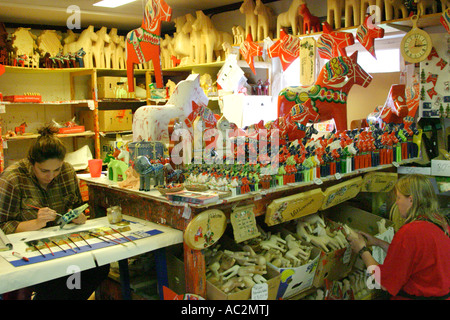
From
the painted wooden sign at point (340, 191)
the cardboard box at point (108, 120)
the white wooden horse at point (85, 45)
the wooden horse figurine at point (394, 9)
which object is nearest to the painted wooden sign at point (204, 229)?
the painted wooden sign at point (340, 191)

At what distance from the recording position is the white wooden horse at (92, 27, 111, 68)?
599 cm

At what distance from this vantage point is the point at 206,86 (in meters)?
5.46

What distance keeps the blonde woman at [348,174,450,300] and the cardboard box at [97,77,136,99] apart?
15.2ft

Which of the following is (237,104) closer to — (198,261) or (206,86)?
(206,86)

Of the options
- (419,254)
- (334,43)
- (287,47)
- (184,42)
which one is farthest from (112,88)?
(419,254)

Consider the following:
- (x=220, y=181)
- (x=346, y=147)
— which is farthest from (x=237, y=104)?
(x=220, y=181)

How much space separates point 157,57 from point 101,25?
328cm

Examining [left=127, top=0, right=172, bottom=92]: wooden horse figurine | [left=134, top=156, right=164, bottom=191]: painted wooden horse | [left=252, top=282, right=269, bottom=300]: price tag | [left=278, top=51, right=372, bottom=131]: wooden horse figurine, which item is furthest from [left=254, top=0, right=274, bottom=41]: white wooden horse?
[left=252, top=282, right=269, bottom=300]: price tag

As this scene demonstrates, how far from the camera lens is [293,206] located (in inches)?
109

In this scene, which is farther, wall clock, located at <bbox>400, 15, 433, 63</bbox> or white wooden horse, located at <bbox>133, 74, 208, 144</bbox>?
wall clock, located at <bbox>400, 15, 433, 63</bbox>

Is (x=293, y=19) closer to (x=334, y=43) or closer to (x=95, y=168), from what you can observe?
(x=334, y=43)

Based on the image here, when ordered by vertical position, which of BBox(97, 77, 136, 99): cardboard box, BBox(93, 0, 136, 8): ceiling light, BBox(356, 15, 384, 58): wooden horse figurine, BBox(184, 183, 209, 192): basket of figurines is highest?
BBox(93, 0, 136, 8): ceiling light

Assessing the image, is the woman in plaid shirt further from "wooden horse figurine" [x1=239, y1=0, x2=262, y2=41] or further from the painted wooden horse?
"wooden horse figurine" [x1=239, y1=0, x2=262, y2=41]

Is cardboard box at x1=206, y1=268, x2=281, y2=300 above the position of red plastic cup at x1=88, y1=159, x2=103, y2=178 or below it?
below
